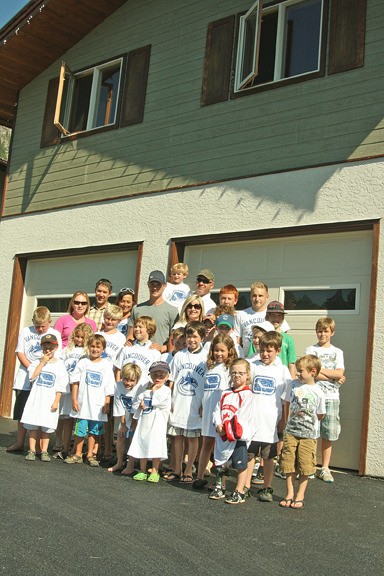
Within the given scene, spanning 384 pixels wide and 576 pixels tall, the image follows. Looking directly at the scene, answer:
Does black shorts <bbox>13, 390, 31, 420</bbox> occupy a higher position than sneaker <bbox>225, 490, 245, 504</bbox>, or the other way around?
black shorts <bbox>13, 390, 31, 420</bbox>

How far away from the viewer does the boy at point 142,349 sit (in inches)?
307

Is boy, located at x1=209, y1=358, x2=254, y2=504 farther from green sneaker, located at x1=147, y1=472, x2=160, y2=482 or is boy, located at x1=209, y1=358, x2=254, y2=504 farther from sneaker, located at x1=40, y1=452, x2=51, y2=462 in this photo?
sneaker, located at x1=40, y1=452, x2=51, y2=462

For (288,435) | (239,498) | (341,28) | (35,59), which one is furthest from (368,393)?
(35,59)

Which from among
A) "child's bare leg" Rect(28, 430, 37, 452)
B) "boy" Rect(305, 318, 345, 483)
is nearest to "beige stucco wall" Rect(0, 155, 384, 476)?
"boy" Rect(305, 318, 345, 483)

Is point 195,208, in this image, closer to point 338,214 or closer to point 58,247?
point 338,214

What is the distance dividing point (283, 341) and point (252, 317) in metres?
0.53

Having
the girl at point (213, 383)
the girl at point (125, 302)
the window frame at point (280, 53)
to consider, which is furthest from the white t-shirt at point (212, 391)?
the window frame at point (280, 53)

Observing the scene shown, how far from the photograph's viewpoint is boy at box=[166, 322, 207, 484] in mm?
7156

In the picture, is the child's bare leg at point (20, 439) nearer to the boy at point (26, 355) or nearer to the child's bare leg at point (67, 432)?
the boy at point (26, 355)

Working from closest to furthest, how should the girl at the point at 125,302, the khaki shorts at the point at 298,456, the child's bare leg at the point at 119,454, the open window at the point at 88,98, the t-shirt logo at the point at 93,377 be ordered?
the khaki shorts at the point at 298,456
the child's bare leg at the point at 119,454
the t-shirt logo at the point at 93,377
the girl at the point at 125,302
the open window at the point at 88,98

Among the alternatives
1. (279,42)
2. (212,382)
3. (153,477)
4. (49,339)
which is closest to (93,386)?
(49,339)

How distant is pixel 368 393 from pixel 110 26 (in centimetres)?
798

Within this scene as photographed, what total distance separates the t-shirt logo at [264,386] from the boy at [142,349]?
144 centimetres

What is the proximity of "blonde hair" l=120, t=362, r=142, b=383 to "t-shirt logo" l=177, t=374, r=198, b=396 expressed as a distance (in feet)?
1.69
